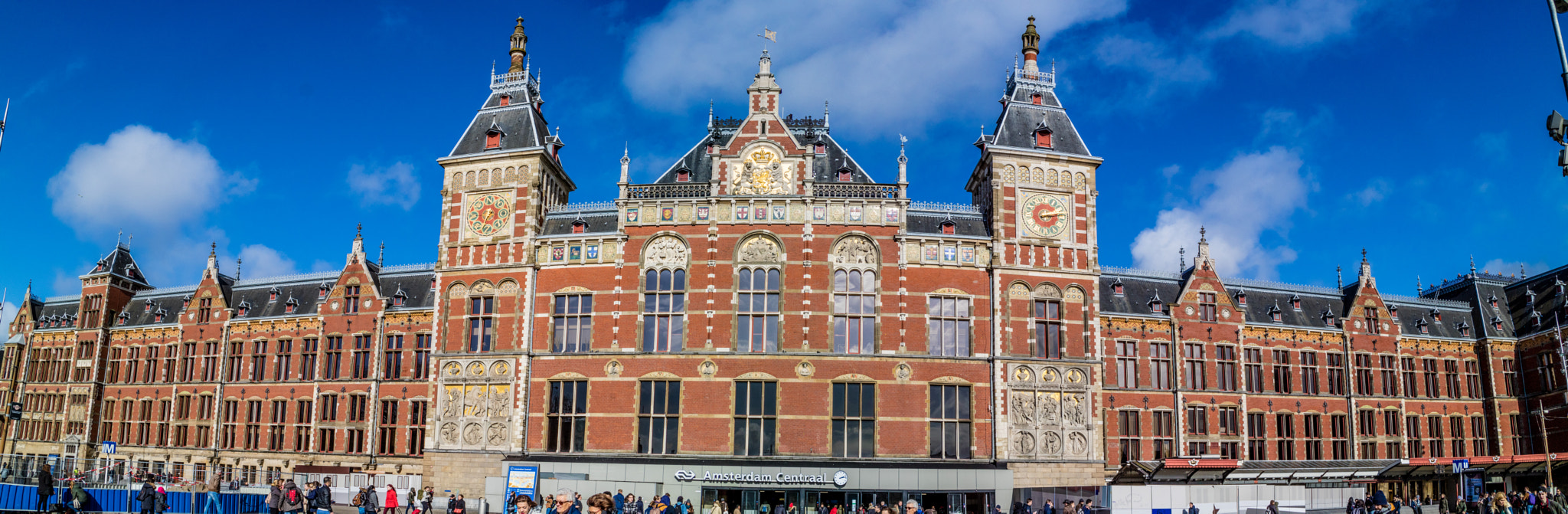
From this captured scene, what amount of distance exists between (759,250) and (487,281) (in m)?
12.0

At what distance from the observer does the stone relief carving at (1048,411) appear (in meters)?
43.6

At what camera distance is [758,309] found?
44.8 m

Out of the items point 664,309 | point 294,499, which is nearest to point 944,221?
point 664,309

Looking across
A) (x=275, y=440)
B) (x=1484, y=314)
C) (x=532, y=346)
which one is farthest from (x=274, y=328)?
(x=1484, y=314)

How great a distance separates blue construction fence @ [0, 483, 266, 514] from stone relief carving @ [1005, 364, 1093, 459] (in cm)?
2836

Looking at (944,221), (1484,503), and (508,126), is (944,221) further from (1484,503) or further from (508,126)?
(1484,503)

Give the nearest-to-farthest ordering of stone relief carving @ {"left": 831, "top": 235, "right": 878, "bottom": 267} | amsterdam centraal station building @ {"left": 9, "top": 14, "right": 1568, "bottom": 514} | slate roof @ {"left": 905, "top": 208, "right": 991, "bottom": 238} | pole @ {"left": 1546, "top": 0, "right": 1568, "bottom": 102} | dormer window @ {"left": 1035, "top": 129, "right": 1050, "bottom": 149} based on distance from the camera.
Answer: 1. pole @ {"left": 1546, "top": 0, "right": 1568, "bottom": 102}
2. amsterdam centraal station building @ {"left": 9, "top": 14, "right": 1568, "bottom": 514}
3. stone relief carving @ {"left": 831, "top": 235, "right": 878, "bottom": 267}
4. slate roof @ {"left": 905, "top": 208, "right": 991, "bottom": 238}
5. dormer window @ {"left": 1035, "top": 129, "right": 1050, "bottom": 149}

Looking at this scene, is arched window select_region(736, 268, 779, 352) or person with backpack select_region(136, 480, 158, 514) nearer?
person with backpack select_region(136, 480, 158, 514)

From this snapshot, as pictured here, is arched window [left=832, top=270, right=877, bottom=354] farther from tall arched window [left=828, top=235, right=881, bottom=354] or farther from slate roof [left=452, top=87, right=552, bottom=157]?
slate roof [left=452, top=87, right=552, bottom=157]

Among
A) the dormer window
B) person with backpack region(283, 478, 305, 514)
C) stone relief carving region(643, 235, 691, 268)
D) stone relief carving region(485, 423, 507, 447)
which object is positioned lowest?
person with backpack region(283, 478, 305, 514)

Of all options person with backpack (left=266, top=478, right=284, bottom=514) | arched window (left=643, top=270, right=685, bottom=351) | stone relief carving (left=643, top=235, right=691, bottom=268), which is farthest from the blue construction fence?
stone relief carving (left=643, top=235, right=691, bottom=268)

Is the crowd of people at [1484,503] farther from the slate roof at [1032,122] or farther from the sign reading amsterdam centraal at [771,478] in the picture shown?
the sign reading amsterdam centraal at [771,478]

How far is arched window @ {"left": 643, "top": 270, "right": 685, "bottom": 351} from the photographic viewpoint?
147 ft

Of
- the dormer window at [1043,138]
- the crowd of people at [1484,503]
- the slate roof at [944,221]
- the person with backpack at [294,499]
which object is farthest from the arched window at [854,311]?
the person with backpack at [294,499]
